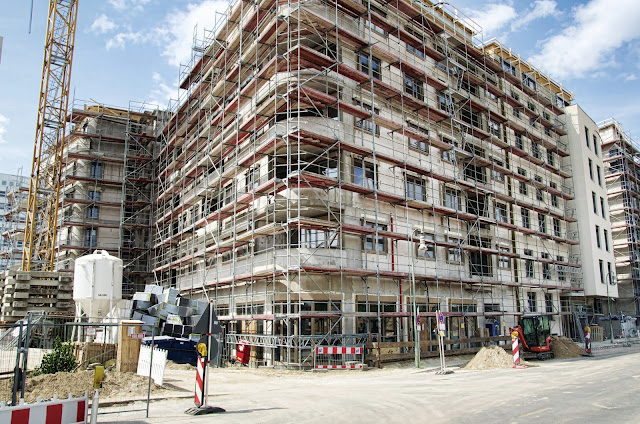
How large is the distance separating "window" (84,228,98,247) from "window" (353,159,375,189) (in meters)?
23.5

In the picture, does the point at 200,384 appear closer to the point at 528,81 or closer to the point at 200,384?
the point at 200,384

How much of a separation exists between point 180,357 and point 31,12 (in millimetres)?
14198

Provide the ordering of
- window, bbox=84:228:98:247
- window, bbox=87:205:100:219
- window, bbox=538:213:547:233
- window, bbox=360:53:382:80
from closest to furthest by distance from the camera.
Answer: window, bbox=360:53:382:80 → window, bbox=84:228:98:247 → window, bbox=538:213:547:233 → window, bbox=87:205:100:219

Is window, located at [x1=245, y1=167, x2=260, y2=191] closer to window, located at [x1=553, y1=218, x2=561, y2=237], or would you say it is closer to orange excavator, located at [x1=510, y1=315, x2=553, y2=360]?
orange excavator, located at [x1=510, y1=315, x2=553, y2=360]

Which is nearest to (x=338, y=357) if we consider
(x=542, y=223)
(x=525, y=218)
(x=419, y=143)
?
(x=419, y=143)

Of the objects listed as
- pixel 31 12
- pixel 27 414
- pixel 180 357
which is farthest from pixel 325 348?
pixel 31 12

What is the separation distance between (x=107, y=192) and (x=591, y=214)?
4000cm

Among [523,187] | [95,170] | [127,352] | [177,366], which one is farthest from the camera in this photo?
[95,170]

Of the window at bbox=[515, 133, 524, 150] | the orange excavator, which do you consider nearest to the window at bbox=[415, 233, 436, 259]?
the orange excavator

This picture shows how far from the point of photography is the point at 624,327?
43125 mm

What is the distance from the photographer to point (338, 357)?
21.6 meters

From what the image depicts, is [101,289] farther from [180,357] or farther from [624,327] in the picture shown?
[624,327]

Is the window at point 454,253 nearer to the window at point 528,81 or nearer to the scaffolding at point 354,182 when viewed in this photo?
the scaffolding at point 354,182

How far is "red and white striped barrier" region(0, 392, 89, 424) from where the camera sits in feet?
21.2
